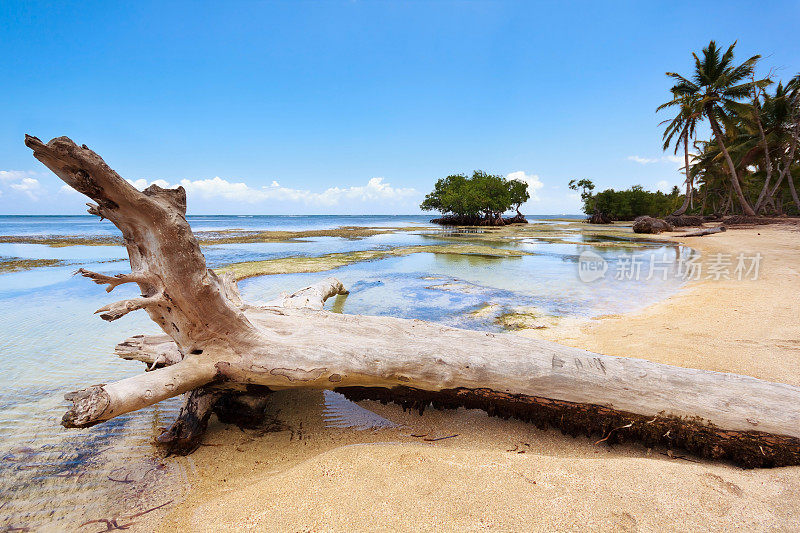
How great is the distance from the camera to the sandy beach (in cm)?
181

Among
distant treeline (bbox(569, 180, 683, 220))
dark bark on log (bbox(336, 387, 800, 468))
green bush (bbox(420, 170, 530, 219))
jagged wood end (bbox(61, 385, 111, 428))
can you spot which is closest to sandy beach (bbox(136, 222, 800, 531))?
dark bark on log (bbox(336, 387, 800, 468))

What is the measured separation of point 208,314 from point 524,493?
2684 mm

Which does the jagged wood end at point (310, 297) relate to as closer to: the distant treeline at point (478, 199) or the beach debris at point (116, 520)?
the beach debris at point (116, 520)

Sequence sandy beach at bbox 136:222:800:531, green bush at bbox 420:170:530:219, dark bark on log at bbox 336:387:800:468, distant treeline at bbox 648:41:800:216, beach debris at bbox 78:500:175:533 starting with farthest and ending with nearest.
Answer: green bush at bbox 420:170:530:219, distant treeline at bbox 648:41:800:216, dark bark on log at bbox 336:387:800:468, beach debris at bbox 78:500:175:533, sandy beach at bbox 136:222:800:531

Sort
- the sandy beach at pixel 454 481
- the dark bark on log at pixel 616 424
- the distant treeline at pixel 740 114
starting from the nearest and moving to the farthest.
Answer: the sandy beach at pixel 454 481, the dark bark on log at pixel 616 424, the distant treeline at pixel 740 114

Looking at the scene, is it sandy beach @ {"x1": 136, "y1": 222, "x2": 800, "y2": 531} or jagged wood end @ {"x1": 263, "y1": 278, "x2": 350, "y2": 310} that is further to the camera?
jagged wood end @ {"x1": 263, "y1": 278, "x2": 350, "y2": 310}

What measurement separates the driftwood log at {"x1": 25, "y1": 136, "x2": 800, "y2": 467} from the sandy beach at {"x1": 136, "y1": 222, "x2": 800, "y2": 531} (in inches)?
7.3

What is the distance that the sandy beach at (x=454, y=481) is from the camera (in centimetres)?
181

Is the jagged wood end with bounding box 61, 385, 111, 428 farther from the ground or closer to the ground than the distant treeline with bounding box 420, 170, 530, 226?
closer to the ground

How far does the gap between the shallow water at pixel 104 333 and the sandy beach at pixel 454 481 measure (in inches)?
18.0

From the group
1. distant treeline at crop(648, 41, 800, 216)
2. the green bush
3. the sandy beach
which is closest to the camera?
the sandy beach

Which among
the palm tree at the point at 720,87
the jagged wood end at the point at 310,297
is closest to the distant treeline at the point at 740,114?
the palm tree at the point at 720,87

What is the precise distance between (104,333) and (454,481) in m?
6.47

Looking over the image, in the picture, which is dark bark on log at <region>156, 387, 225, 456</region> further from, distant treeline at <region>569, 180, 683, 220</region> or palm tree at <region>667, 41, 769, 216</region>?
distant treeline at <region>569, 180, 683, 220</region>
